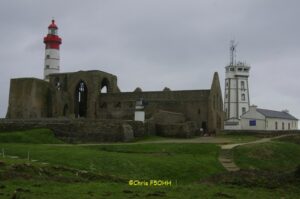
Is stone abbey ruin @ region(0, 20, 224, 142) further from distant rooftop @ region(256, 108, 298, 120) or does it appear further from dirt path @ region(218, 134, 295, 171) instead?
distant rooftop @ region(256, 108, 298, 120)

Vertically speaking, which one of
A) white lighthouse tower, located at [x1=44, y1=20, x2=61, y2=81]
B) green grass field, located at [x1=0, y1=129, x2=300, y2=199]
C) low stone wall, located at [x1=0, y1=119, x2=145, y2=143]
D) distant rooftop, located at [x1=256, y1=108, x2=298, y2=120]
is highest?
white lighthouse tower, located at [x1=44, y1=20, x2=61, y2=81]

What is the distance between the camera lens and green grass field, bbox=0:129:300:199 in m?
18.7

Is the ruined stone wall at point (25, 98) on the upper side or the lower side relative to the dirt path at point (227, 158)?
upper

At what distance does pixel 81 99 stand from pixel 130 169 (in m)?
45.4

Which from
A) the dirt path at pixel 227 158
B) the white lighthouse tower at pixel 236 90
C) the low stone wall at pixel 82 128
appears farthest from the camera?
the white lighthouse tower at pixel 236 90

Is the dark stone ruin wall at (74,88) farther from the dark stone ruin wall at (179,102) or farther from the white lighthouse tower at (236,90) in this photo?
the white lighthouse tower at (236,90)

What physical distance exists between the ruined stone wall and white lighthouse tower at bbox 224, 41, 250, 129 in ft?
148

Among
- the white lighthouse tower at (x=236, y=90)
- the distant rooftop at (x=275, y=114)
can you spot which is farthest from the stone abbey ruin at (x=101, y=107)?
the white lighthouse tower at (x=236, y=90)

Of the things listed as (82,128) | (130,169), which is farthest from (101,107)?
(130,169)

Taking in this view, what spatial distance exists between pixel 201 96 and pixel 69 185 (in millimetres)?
43699

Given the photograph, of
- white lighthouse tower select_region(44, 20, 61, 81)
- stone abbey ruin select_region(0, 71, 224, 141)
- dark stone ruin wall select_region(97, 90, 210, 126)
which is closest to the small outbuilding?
stone abbey ruin select_region(0, 71, 224, 141)

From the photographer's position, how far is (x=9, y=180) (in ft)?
64.7

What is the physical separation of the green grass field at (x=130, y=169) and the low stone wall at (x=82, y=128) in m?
1.87

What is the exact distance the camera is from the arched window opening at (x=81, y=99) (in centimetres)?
7044
